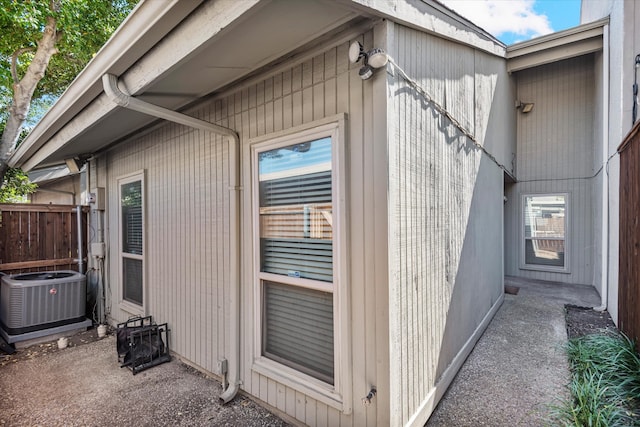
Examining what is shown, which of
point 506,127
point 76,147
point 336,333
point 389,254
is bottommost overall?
point 336,333

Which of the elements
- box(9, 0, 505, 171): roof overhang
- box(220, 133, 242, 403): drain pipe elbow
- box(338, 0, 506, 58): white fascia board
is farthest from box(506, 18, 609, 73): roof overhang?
box(220, 133, 242, 403): drain pipe elbow

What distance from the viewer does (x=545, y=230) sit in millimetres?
6637

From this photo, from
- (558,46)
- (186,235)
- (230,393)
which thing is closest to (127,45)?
(186,235)

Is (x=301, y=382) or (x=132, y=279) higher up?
(x=132, y=279)

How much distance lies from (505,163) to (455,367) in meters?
4.25

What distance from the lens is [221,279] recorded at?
9.49ft

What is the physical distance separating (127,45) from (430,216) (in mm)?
2387

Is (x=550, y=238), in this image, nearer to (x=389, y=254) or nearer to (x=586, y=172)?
(x=586, y=172)

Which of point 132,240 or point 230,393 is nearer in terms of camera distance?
point 230,393

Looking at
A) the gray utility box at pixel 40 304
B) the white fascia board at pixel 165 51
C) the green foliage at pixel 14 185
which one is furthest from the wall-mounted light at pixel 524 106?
the green foliage at pixel 14 185

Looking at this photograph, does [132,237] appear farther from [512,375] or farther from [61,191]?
[61,191]

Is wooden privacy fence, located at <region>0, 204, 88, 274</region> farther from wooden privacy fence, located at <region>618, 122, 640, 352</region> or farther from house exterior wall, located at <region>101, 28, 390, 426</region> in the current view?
wooden privacy fence, located at <region>618, 122, 640, 352</region>

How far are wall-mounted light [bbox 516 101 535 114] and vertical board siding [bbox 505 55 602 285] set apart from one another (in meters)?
0.11

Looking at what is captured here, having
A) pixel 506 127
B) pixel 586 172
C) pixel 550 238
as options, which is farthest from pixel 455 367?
pixel 586 172
